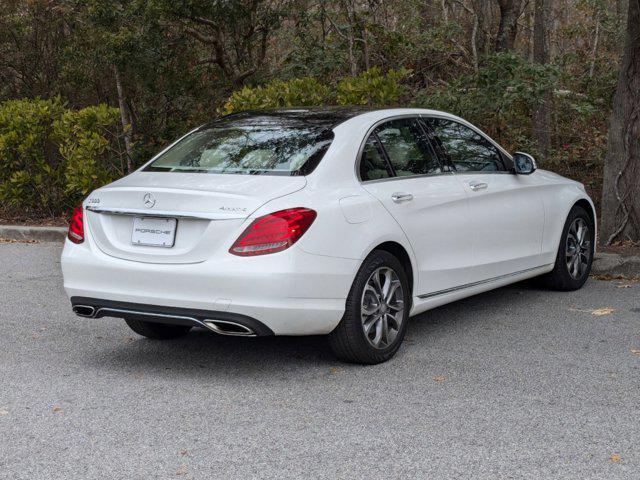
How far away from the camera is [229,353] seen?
6.46m

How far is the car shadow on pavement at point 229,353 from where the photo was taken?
6062mm

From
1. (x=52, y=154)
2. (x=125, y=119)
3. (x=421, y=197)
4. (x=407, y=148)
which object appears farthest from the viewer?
(x=125, y=119)

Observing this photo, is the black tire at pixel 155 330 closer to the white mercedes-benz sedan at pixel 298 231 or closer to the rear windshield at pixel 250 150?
the white mercedes-benz sedan at pixel 298 231

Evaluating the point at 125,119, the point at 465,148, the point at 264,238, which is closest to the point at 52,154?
the point at 125,119

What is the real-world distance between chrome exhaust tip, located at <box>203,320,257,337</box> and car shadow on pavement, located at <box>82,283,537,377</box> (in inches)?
19.2

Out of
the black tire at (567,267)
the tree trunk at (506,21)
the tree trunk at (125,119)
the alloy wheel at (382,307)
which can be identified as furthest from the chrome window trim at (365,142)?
the tree trunk at (506,21)

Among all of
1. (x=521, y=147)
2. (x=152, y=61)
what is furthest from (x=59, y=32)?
(x=521, y=147)

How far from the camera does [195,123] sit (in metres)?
15.1

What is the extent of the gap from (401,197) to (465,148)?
52.9 inches

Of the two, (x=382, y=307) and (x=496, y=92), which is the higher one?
(x=496, y=92)

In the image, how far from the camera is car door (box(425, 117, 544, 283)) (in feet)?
23.2

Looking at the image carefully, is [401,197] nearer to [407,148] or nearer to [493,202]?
[407,148]

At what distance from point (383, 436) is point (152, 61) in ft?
35.2

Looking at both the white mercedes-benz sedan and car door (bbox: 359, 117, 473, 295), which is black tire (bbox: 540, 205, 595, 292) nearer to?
the white mercedes-benz sedan
